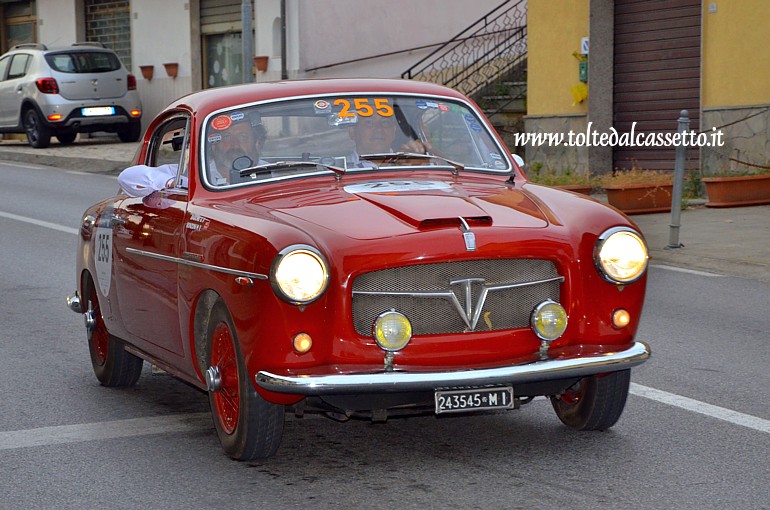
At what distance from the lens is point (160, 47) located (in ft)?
112

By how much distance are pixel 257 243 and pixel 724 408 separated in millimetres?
2598

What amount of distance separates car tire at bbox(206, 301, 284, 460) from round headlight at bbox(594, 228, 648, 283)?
4.71 feet

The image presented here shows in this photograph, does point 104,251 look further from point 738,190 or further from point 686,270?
point 738,190

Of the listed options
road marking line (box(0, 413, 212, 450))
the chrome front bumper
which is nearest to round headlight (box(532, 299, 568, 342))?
the chrome front bumper

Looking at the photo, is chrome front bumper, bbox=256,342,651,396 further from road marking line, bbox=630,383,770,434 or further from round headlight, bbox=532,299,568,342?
road marking line, bbox=630,383,770,434

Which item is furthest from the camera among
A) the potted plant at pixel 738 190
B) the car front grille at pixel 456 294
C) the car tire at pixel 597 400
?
the potted plant at pixel 738 190

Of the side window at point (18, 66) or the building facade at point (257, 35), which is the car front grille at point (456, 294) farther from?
the side window at point (18, 66)

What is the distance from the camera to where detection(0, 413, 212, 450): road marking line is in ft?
21.1

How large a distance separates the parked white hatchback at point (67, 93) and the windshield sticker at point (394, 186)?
22166 millimetres

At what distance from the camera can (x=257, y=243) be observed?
5555mm

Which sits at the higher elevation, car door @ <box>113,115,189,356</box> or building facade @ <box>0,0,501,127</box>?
building facade @ <box>0,0,501,127</box>

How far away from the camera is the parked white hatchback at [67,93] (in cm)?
2761

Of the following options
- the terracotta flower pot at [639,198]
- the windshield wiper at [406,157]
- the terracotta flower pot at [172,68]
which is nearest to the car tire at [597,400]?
the windshield wiper at [406,157]

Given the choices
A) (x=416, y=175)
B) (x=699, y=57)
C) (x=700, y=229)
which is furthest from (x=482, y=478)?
(x=699, y=57)
